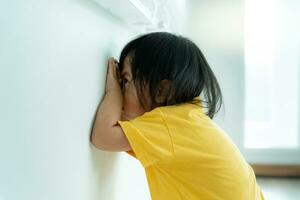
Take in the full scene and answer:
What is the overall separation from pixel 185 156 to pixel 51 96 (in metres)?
0.29

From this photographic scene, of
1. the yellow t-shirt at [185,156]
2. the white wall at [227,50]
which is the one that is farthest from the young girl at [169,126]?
the white wall at [227,50]

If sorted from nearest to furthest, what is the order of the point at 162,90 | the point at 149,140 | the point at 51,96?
1. the point at 51,96
2. the point at 149,140
3. the point at 162,90

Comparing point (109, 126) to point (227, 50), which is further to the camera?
point (227, 50)

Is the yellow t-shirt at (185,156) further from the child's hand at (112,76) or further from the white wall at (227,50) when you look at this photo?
the white wall at (227,50)

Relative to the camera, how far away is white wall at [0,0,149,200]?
1.22 ft

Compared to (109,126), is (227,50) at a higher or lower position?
higher

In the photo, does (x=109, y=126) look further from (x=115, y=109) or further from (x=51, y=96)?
(x=51, y=96)

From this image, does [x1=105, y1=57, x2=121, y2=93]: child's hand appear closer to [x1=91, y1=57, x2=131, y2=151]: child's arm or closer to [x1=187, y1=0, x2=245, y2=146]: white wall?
[x1=91, y1=57, x2=131, y2=151]: child's arm

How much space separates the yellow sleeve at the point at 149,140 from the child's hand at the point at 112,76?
90 millimetres

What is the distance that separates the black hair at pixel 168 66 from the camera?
720 millimetres

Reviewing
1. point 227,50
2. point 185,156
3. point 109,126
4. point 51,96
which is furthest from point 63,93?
point 227,50

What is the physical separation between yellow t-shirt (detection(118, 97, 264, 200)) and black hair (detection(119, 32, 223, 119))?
1.3 inches

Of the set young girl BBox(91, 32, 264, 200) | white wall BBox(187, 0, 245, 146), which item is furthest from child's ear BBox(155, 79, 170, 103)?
white wall BBox(187, 0, 245, 146)

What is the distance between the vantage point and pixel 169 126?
0.67 meters
